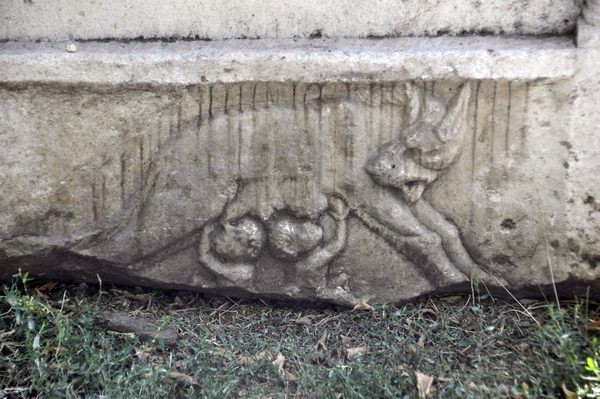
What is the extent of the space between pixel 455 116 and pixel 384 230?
1.67 feet

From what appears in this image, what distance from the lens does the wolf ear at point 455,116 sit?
2707 mm

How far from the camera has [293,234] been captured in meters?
2.92

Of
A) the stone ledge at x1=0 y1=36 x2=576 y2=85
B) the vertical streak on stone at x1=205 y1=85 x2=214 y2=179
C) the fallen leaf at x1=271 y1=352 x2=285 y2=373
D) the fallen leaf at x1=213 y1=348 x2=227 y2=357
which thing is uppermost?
the stone ledge at x1=0 y1=36 x2=576 y2=85

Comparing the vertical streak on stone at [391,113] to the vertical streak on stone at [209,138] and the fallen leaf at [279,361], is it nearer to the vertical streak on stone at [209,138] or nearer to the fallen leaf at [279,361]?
the vertical streak on stone at [209,138]

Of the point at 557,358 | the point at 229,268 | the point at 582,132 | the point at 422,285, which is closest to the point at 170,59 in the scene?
the point at 229,268

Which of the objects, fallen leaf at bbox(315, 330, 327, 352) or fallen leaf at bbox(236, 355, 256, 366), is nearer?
fallen leaf at bbox(236, 355, 256, 366)

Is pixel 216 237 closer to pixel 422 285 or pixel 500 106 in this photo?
pixel 422 285

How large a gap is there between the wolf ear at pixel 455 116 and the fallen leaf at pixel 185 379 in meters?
1.23

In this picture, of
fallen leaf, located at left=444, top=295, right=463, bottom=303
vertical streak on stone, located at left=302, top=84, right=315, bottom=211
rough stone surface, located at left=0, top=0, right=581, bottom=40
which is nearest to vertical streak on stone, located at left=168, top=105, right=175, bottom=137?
rough stone surface, located at left=0, top=0, right=581, bottom=40

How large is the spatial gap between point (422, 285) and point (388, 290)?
0.44 feet

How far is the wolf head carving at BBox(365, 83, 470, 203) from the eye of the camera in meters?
2.73

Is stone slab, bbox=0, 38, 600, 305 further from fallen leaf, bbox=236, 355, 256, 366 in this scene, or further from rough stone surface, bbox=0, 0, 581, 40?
fallen leaf, bbox=236, 355, 256, 366

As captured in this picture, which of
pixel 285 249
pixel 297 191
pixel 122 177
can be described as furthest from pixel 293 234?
pixel 122 177

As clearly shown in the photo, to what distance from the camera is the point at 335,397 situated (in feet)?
8.42
